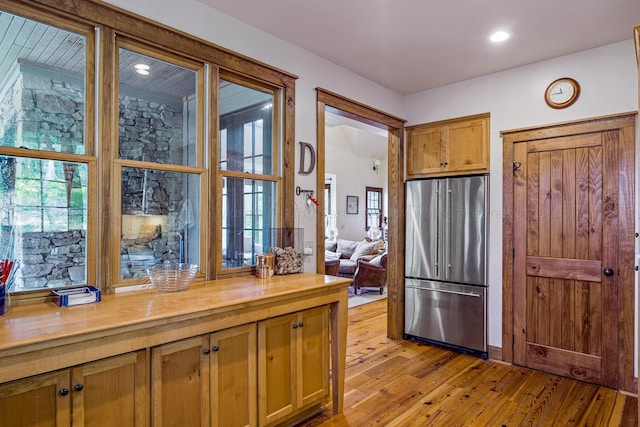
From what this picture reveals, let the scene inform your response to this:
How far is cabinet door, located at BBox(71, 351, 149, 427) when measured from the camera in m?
1.46

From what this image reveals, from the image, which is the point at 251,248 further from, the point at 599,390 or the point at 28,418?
the point at 599,390

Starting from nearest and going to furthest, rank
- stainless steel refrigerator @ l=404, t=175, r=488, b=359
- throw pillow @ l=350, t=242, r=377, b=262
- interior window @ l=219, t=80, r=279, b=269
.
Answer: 1. interior window @ l=219, t=80, r=279, b=269
2. stainless steel refrigerator @ l=404, t=175, r=488, b=359
3. throw pillow @ l=350, t=242, r=377, b=262

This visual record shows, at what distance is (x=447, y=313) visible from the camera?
3.88 meters

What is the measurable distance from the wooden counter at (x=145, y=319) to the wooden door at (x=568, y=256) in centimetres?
203

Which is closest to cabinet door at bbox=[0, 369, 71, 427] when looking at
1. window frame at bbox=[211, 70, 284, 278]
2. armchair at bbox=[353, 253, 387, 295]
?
window frame at bbox=[211, 70, 284, 278]

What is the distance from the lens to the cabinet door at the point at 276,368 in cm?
208

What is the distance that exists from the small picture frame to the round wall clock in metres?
6.63

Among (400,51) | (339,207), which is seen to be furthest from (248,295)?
(339,207)

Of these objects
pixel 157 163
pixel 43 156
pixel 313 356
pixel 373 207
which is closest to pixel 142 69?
pixel 157 163

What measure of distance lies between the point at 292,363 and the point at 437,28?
2.57 m

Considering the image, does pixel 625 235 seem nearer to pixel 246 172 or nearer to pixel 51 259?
pixel 246 172

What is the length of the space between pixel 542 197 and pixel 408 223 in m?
1.35

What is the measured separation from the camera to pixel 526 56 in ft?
10.7

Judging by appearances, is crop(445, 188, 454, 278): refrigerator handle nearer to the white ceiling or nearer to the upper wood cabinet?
the upper wood cabinet
